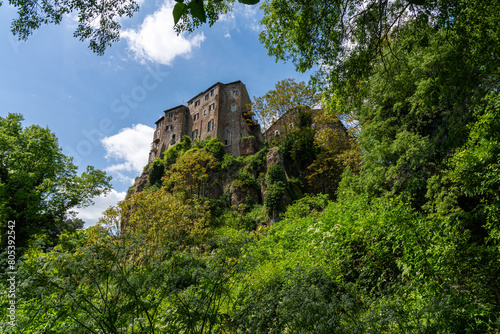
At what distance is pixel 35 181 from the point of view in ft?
53.4

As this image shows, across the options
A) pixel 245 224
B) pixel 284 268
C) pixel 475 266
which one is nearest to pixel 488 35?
pixel 475 266

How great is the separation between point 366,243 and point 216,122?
2967 cm

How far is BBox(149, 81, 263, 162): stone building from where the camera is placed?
32.0 m

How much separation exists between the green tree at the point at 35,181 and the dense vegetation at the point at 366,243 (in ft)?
34.2

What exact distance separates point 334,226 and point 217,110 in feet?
98.4

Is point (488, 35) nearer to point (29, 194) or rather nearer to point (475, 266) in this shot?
point (475, 266)

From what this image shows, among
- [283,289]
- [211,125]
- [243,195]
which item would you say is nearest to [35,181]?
[243,195]

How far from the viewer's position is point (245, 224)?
18.1 m

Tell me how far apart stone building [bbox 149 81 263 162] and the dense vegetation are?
817 inches

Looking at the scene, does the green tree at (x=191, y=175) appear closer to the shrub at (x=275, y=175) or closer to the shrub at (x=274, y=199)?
the shrub at (x=275, y=175)

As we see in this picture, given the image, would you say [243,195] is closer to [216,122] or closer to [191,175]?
[191,175]

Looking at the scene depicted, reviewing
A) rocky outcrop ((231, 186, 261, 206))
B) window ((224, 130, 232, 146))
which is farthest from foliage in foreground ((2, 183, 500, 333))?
window ((224, 130, 232, 146))

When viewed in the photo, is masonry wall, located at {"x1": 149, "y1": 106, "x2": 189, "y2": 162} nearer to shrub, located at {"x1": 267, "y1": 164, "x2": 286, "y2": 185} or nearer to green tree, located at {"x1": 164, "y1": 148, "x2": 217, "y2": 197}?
green tree, located at {"x1": 164, "y1": 148, "x2": 217, "y2": 197}

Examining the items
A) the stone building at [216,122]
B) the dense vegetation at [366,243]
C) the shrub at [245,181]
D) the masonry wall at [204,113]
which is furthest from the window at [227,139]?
the dense vegetation at [366,243]
